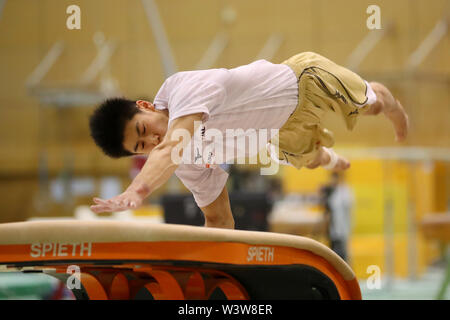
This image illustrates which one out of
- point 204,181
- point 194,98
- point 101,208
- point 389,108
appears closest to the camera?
point 101,208

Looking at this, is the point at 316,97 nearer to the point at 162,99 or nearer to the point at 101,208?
the point at 162,99

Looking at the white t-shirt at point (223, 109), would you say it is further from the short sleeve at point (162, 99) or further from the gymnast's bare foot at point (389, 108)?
the gymnast's bare foot at point (389, 108)

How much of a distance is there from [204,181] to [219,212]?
0.09 metres

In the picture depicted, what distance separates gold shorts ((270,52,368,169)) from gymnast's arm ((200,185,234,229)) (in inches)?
7.1

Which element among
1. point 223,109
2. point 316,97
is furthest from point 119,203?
point 316,97

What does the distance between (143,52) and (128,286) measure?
4338 millimetres

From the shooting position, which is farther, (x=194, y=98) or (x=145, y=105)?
(x=145, y=105)

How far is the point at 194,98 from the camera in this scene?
1.09m

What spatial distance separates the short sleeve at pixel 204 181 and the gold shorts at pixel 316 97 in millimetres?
161

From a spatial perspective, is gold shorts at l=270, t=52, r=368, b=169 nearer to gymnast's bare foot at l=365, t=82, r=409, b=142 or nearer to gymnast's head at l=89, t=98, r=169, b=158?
gymnast's bare foot at l=365, t=82, r=409, b=142

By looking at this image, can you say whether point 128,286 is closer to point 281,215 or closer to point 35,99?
point 281,215

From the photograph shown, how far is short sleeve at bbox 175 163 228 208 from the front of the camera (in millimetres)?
1330

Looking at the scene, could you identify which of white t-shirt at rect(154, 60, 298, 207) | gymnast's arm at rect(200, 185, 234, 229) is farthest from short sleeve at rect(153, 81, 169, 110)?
gymnast's arm at rect(200, 185, 234, 229)

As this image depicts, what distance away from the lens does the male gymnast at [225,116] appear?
1058 millimetres
